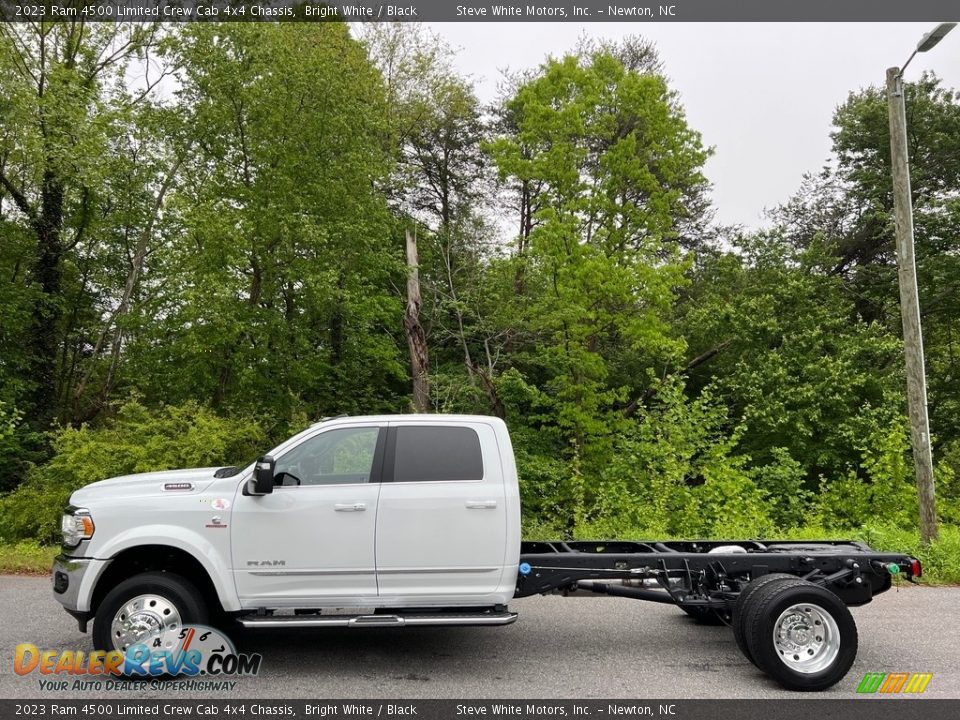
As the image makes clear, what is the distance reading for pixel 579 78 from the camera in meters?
22.2

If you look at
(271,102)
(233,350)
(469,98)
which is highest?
(469,98)

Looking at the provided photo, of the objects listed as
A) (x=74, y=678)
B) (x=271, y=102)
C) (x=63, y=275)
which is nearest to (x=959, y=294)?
(x=271, y=102)

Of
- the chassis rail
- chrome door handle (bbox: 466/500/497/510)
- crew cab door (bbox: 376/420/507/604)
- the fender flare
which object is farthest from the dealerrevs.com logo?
the chassis rail

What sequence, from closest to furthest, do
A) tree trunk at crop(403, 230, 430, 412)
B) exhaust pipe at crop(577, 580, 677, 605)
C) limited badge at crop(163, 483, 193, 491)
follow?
limited badge at crop(163, 483, 193, 491)
exhaust pipe at crop(577, 580, 677, 605)
tree trunk at crop(403, 230, 430, 412)

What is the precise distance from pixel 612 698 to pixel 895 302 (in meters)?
21.5

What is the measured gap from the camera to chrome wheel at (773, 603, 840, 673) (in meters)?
5.60

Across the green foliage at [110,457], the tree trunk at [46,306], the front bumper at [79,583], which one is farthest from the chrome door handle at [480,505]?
the tree trunk at [46,306]

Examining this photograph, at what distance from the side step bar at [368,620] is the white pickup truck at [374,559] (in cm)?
1

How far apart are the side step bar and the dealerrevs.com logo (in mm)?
361

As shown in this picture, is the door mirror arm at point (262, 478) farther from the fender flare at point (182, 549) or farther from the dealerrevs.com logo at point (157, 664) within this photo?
the dealerrevs.com logo at point (157, 664)

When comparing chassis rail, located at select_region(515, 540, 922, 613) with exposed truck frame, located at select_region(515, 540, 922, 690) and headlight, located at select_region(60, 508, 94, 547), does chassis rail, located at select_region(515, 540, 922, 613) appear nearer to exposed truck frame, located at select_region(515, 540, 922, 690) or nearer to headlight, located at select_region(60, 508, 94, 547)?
exposed truck frame, located at select_region(515, 540, 922, 690)

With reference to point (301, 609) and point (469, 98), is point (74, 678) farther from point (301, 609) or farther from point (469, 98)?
point (469, 98)

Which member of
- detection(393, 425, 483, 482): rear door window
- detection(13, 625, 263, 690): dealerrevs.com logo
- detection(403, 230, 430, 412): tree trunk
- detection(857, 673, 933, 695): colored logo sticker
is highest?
detection(403, 230, 430, 412): tree trunk

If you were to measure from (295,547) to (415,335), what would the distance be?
16.8 meters
